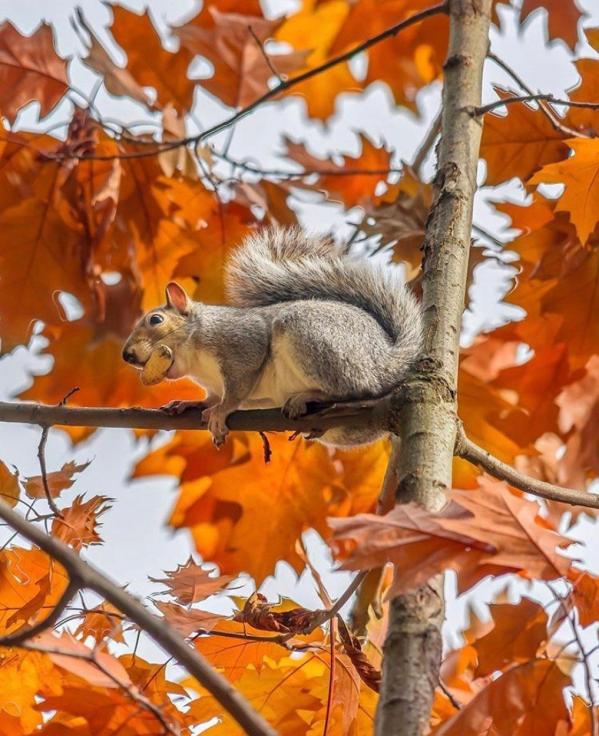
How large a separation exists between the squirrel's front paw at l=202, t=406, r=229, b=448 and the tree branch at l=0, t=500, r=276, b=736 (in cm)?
134

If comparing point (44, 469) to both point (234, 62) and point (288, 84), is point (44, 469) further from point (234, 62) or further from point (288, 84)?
point (234, 62)

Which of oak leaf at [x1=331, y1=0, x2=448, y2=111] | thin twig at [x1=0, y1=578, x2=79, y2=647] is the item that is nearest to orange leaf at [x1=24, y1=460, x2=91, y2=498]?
thin twig at [x1=0, y1=578, x2=79, y2=647]

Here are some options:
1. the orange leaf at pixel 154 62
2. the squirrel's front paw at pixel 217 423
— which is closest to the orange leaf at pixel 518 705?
the squirrel's front paw at pixel 217 423

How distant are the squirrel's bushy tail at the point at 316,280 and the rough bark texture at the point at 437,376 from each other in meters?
0.53

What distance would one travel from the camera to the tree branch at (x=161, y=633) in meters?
1.61

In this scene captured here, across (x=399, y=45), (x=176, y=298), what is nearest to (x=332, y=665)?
(x=176, y=298)

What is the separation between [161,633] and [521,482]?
1.13 meters

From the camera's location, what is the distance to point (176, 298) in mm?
3682

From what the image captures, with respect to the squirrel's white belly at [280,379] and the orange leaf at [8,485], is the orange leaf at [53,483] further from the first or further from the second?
the squirrel's white belly at [280,379]

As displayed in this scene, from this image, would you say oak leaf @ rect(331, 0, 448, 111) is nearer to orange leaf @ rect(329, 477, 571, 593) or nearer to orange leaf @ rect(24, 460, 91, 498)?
orange leaf @ rect(24, 460, 91, 498)

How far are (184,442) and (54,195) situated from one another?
3.53ft

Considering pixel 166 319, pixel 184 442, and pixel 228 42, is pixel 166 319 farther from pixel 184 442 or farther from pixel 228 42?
pixel 228 42

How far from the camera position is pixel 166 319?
3.58 meters

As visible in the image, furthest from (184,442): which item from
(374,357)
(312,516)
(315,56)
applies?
(315,56)
